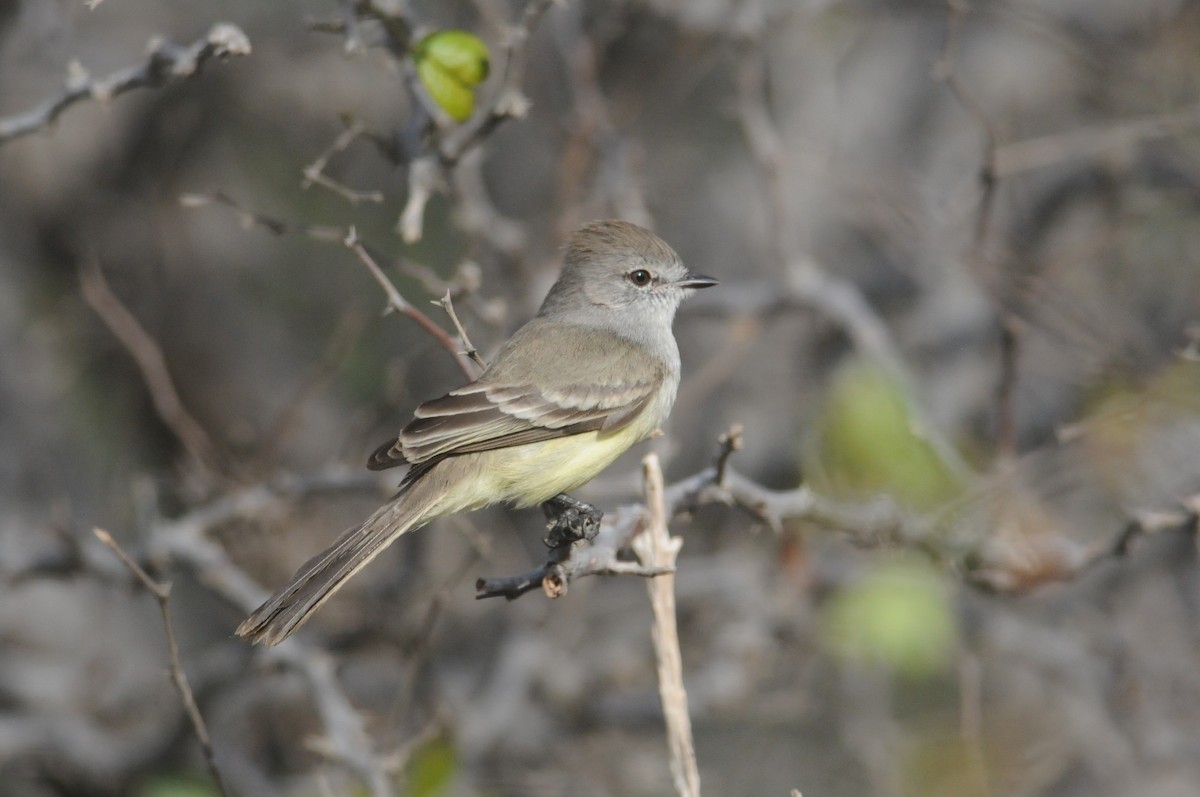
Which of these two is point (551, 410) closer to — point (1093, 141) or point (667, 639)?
point (667, 639)

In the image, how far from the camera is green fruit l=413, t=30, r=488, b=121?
12.7ft

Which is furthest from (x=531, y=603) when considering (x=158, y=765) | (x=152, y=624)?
(x=152, y=624)

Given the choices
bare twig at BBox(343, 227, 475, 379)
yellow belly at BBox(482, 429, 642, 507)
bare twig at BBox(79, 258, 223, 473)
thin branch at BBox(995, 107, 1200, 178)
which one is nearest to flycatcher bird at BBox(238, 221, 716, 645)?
yellow belly at BBox(482, 429, 642, 507)

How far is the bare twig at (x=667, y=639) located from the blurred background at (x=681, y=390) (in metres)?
1.29

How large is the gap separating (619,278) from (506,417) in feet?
3.84

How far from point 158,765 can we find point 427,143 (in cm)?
305

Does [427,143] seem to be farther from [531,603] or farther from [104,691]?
[104,691]

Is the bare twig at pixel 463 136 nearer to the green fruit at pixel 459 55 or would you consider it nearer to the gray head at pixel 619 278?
the green fruit at pixel 459 55

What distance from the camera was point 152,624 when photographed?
7332mm

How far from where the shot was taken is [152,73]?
12.4 feet

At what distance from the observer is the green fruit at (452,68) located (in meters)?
3.87

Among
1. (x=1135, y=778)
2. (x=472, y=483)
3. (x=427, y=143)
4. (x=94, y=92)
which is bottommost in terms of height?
(x=1135, y=778)

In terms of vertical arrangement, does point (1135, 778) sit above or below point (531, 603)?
below

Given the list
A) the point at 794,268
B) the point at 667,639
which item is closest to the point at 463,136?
the point at 667,639
